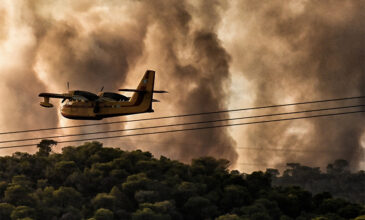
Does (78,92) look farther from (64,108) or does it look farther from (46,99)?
(46,99)

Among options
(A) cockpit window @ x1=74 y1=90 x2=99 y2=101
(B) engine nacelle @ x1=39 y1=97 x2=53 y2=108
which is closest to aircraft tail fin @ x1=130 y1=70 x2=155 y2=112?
(A) cockpit window @ x1=74 y1=90 x2=99 y2=101

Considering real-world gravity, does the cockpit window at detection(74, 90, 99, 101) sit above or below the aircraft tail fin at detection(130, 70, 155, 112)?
above

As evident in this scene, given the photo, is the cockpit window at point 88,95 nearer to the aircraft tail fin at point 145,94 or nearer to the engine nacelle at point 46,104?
the aircraft tail fin at point 145,94

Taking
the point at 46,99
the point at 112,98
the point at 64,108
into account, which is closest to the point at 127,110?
the point at 112,98

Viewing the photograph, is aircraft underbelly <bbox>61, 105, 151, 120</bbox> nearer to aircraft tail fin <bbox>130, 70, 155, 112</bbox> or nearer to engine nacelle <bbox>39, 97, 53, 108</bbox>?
aircraft tail fin <bbox>130, 70, 155, 112</bbox>

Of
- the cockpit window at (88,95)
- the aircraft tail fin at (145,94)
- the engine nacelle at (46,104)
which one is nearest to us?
the aircraft tail fin at (145,94)

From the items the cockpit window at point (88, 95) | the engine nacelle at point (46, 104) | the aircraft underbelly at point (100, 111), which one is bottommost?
the aircraft underbelly at point (100, 111)

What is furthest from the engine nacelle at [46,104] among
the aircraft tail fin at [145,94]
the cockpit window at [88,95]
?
the aircraft tail fin at [145,94]

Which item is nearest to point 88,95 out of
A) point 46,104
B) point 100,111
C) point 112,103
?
point 100,111

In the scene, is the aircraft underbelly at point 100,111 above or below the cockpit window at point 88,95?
below
